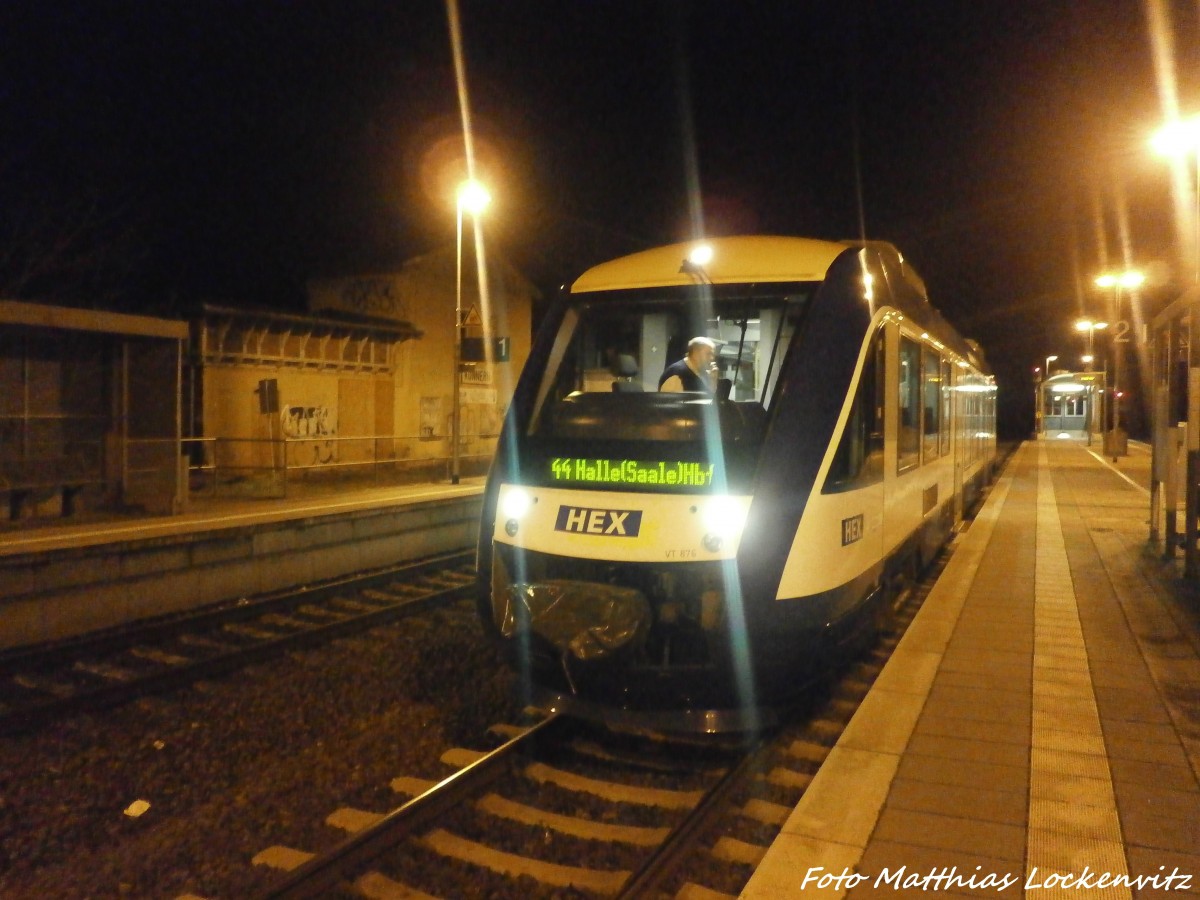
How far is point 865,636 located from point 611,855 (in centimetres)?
317

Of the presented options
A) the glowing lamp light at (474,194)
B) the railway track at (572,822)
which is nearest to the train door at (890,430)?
the railway track at (572,822)

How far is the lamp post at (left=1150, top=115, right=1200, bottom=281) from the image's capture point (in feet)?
35.4

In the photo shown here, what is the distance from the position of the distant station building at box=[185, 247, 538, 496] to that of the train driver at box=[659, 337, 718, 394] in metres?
8.47

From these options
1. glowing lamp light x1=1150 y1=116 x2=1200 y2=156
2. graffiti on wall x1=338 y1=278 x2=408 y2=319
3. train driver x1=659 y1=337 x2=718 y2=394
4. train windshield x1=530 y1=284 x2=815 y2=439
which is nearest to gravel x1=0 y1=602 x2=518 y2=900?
train windshield x1=530 y1=284 x2=815 y2=439

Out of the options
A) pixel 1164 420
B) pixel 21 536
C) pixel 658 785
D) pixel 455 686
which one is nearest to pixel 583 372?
pixel 455 686

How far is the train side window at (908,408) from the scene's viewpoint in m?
7.25

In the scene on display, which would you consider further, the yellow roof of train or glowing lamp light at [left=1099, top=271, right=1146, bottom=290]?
glowing lamp light at [left=1099, top=271, right=1146, bottom=290]

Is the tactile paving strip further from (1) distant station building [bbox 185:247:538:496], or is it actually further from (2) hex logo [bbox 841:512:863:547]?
(1) distant station building [bbox 185:247:538:496]

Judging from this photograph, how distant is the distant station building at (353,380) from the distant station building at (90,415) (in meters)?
1.60

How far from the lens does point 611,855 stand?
442 centimetres

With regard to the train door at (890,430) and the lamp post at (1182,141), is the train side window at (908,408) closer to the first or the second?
the train door at (890,430)

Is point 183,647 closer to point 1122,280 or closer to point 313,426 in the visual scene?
point 313,426

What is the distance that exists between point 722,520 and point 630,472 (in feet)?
2.06

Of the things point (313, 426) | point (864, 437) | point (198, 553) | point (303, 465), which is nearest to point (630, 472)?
point (864, 437)
